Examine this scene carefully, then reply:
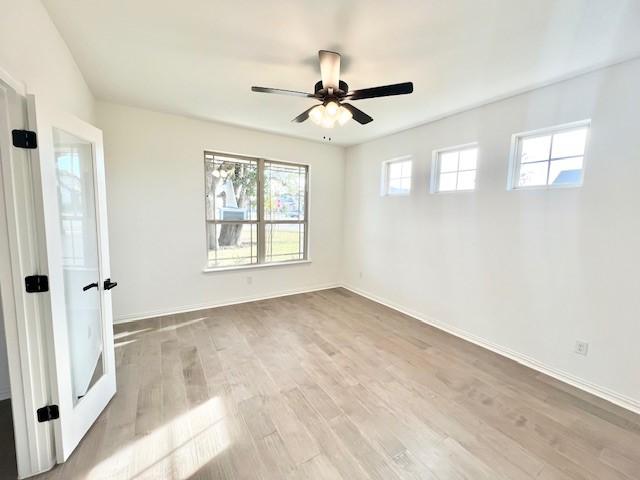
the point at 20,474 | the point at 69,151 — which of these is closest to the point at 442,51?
the point at 69,151

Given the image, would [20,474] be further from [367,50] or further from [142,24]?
[367,50]

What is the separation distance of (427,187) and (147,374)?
12.4ft

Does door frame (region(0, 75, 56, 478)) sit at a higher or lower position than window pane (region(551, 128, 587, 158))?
lower

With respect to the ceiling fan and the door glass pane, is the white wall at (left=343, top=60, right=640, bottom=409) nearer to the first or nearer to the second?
Answer: the ceiling fan

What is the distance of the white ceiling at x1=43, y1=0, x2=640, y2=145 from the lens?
5.33ft

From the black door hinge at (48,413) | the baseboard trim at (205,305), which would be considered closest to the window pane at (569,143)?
the baseboard trim at (205,305)

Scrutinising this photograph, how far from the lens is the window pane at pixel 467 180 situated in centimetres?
316

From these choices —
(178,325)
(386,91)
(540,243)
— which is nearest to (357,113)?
(386,91)

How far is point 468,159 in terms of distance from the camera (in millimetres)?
3227

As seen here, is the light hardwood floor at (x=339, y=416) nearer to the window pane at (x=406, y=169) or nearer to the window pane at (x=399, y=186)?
the window pane at (x=399, y=186)

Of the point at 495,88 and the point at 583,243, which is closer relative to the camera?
the point at 583,243

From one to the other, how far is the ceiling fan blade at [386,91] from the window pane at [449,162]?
6.23 feet

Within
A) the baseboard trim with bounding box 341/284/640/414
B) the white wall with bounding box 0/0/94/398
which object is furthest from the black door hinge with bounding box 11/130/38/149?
the baseboard trim with bounding box 341/284/640/414

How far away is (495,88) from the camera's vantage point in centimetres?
258
